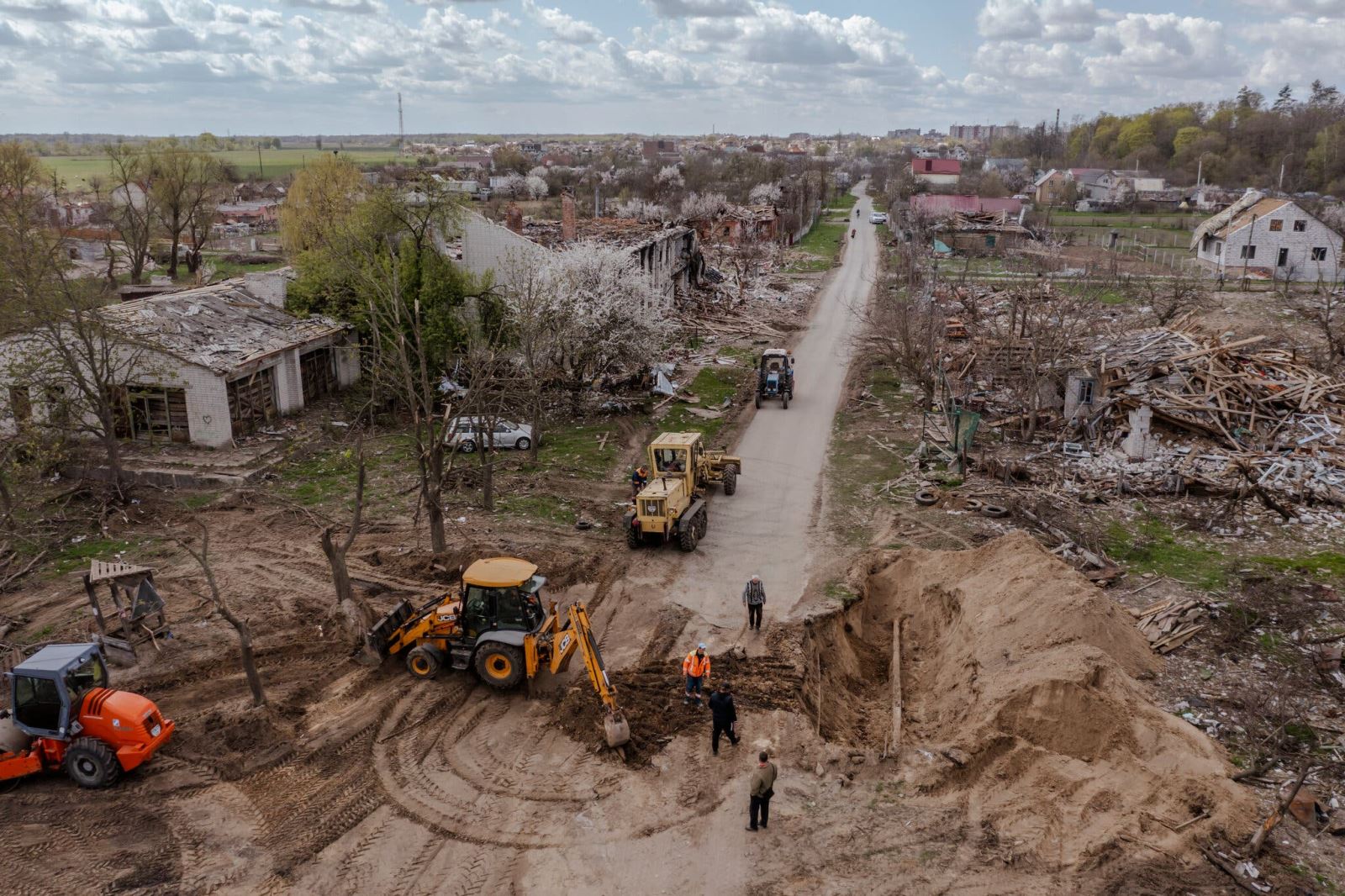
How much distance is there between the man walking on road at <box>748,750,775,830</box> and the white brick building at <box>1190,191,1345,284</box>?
55120mm

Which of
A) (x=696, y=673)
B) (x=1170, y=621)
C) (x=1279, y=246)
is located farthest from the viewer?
(x=1279, y=246)

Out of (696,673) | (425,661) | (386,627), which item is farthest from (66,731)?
(696,673)

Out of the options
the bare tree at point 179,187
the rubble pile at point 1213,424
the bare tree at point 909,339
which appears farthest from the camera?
the bare tree at point 179,187

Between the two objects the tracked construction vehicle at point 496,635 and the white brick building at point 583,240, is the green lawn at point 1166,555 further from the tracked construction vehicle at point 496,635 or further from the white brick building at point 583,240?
the white brick building at point 583,240

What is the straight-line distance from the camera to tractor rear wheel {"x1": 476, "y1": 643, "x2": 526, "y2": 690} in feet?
44.9

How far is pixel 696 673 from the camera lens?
45.0 feet

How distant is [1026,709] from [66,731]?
12610 mm

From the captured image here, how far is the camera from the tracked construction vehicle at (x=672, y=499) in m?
19.2

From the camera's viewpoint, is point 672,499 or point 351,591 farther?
point 672,499

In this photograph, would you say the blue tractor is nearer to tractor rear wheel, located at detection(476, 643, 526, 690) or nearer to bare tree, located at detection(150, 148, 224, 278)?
tractor rear wheel, located at detection(476, 643, 526, 690)

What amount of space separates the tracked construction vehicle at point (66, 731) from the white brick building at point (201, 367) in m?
12.8

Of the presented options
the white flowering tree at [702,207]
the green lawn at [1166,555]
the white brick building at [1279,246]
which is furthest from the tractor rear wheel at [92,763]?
the white brick building at [1279,246]

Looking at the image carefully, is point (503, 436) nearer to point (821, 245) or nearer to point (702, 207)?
point (702, 207)

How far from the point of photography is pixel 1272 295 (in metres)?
48.9
